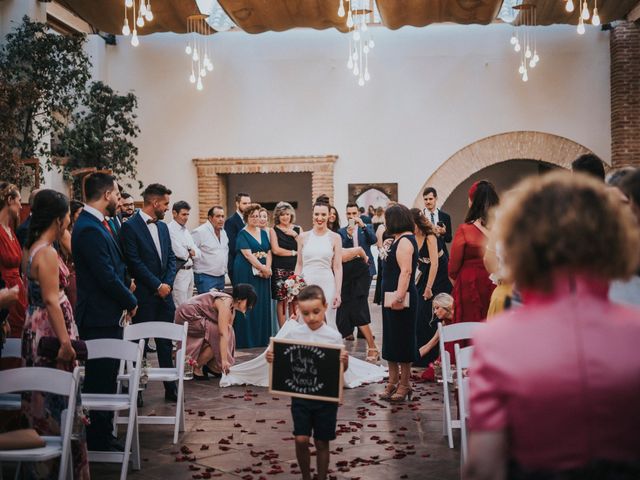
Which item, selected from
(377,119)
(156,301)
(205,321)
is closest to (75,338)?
(156,301)

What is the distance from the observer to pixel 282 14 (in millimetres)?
13438

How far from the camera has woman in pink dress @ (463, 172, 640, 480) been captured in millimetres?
1576

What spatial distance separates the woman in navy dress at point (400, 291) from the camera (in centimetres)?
641

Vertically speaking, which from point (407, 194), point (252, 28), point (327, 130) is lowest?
point (407, 194)

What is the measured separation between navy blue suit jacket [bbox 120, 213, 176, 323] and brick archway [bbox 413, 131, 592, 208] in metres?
9.17

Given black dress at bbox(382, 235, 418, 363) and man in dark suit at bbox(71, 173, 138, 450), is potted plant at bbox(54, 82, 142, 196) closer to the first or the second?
black dress at bbox(382, 235, 418, 363)

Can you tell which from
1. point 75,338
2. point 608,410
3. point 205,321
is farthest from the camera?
point 205,321

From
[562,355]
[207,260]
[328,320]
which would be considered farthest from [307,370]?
[207,260]

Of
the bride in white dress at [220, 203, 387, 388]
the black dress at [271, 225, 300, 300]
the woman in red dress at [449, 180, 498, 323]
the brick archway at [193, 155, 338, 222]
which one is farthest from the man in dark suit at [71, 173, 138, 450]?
the brick archway at [193, 155, 338, 222]

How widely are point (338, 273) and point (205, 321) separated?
4.54 ft

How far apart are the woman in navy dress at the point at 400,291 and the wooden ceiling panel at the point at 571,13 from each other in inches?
311

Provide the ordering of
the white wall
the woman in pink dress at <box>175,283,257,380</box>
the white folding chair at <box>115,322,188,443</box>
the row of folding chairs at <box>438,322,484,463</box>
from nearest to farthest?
the row of folding chairs at <box>438,322,484,463</box> < the white folding chair at <box>115,322,188,443</box> < the woman in pink dress at <box>175,283,257,380</box> < the white wall

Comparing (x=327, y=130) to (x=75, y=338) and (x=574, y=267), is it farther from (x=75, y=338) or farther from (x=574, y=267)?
(x=574, y=267)

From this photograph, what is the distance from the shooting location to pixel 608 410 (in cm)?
158
